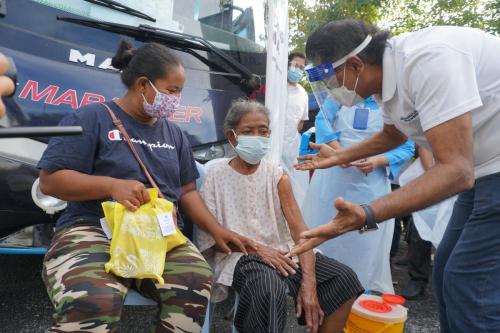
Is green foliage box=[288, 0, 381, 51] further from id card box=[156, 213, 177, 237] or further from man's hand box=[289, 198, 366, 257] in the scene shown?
man's hand box=[289, 198, 366, 257]

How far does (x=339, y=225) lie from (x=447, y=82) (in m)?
0.52

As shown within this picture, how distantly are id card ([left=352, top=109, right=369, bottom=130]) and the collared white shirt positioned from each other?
110 cm

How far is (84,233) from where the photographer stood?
1681 millimetres

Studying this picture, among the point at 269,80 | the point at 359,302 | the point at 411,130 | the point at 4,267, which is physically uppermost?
the point at 269,80

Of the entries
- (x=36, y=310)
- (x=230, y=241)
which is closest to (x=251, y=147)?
(x=230, y=241)

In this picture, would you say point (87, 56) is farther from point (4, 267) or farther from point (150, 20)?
point (4, 267)

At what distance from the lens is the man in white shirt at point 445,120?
1.27 m

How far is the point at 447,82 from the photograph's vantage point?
1274 millimetres

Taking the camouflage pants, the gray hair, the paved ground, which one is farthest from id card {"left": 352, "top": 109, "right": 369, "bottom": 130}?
the camouflage pants

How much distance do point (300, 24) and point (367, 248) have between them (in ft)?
28.0

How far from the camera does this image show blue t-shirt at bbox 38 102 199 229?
1.69m

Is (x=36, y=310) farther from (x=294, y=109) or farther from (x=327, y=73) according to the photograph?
(x=294, y=109)

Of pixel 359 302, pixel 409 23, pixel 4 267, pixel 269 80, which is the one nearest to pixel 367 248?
pixel 359 302

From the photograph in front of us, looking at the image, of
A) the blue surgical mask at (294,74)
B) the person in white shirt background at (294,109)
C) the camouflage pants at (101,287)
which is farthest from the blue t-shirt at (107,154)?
the blue surgical mask at (294,74)
